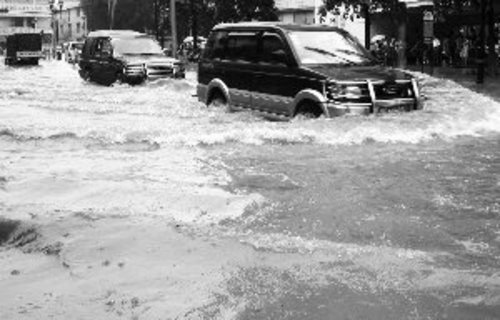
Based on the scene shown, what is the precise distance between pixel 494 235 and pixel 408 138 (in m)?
4.75

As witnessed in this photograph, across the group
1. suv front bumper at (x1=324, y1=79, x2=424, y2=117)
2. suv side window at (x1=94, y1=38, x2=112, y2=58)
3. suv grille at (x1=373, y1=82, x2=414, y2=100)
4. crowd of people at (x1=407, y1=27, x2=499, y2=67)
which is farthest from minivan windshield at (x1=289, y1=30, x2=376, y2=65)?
crowd of people at (x1=407, y1=27, x2=499, y2=67)

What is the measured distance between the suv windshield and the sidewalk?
9.64 m

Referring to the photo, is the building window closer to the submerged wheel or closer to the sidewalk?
the submerged wheel

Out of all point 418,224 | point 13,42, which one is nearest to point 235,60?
point 418,224

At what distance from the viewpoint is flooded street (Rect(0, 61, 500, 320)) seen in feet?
15.6

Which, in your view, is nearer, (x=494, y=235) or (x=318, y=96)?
(x=494, y=235)

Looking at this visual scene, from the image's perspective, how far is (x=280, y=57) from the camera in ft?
38.7

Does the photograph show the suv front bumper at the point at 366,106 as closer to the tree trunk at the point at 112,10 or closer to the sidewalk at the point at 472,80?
the sidewalk at the point at 472,80

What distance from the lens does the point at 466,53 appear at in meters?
32.6

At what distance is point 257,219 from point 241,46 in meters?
6.85

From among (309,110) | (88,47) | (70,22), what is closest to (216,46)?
(309,110)

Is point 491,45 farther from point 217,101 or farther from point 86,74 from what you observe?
point 217,101

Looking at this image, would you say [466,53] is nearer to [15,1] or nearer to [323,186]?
[323,186]

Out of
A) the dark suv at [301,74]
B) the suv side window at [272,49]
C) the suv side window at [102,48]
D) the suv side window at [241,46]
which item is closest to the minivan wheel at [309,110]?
the dark suv at [301,74]
